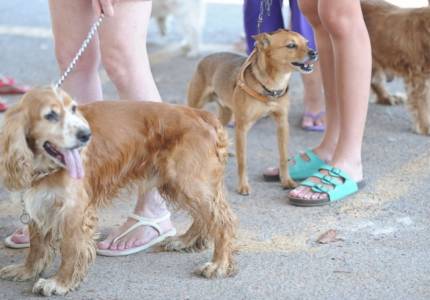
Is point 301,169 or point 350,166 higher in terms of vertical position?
point 350,166

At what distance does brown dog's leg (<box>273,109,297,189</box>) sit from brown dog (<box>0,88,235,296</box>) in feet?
3.76

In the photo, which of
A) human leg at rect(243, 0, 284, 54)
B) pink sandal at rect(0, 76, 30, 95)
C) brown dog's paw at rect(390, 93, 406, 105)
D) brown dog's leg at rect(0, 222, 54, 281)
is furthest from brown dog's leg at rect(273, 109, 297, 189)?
pink sandal at rect(0, 76, 30, 95)

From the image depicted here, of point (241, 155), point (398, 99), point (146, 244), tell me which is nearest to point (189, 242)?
point (146, 244)

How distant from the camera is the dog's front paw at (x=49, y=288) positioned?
3.34m

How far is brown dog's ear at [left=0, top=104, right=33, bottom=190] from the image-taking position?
121 inches

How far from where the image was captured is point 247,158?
17.2ft

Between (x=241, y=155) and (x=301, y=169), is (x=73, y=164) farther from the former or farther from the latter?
(x=301, y=169)

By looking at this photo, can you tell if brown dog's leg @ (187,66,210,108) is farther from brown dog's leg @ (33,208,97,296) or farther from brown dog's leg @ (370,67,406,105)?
brown dog's leg @ (33,208,97,296)

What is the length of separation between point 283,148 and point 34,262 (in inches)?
71.8

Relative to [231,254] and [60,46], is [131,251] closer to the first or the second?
[231,254]

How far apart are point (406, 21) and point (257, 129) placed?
4.28 ft

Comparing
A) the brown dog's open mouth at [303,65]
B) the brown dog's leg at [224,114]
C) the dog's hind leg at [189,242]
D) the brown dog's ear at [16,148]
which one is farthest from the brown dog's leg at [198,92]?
the brown dog's ear at [16,148]

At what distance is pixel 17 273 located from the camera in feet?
11.6

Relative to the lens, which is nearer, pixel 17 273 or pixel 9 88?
pixel 17 273
